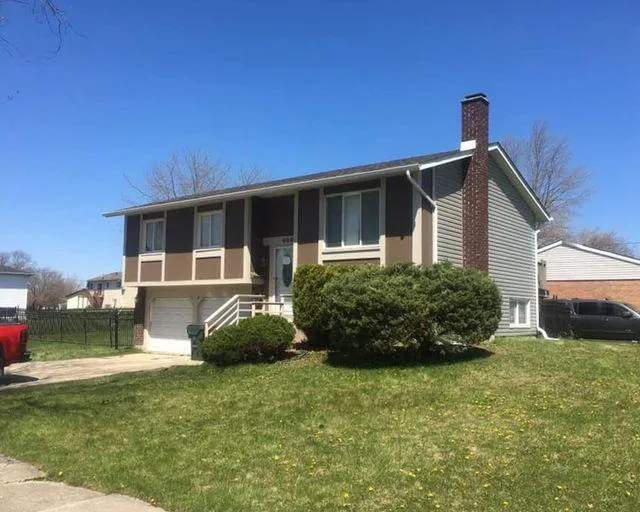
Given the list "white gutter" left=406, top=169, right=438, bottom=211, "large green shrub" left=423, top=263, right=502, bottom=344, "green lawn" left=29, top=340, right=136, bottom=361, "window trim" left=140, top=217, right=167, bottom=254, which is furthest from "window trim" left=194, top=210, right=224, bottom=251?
"large green shrub" left=423, top=263, right=502, bottom=344

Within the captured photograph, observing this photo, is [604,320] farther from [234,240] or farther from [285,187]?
[234,240]

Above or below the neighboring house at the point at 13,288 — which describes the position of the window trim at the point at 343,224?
above

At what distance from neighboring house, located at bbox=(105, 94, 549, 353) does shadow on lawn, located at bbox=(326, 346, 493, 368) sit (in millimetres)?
3011

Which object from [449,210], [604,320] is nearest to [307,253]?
[449,210]

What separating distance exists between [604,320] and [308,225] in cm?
1152

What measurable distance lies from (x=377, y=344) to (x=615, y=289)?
27714 millimetres

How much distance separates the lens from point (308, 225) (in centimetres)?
1756

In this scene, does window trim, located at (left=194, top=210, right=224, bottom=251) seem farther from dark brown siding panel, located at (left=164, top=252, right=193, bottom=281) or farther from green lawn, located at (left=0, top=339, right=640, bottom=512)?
green lawn, located at (left=0, top=339, right=640, bottom=512)

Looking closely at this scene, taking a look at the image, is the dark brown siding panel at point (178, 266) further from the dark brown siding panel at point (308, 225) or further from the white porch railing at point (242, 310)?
the dark brown siding panel at point (308, 225)

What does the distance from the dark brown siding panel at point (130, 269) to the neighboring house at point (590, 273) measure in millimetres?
21732

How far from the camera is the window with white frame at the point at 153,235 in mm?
22062

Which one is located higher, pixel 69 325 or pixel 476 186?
pixel 476 186

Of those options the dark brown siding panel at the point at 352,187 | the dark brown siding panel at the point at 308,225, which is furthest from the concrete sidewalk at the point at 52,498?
the dark brown siding panel at the point at 352,187

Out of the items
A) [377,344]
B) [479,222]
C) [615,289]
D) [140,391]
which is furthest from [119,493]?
[615,289]
